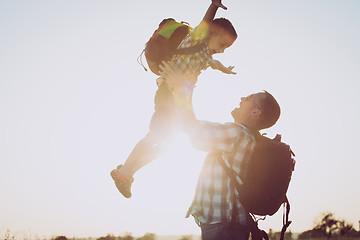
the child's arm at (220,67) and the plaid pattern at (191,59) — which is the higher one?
the child's arm at (220,67)

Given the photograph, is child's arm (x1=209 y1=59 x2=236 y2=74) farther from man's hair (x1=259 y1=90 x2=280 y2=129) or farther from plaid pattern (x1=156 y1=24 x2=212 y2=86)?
man's hair (x1=259 y1=90 x2=280 y2=129)

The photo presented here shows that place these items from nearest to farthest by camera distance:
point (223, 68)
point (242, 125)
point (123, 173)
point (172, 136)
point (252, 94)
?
point (242, 125)
point (252, 94)
point (172, 136)
point (123, 173)
point (223, 68)

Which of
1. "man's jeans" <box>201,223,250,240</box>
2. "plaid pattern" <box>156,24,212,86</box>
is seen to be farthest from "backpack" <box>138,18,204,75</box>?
"man's jeans" <box>201,223,250,240</box>

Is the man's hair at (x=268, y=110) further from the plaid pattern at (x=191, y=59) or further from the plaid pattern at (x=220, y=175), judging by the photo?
the plaid pattern at (x=191, y=59)

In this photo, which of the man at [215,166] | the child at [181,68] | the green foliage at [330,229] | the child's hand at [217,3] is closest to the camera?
the man at [215,166]

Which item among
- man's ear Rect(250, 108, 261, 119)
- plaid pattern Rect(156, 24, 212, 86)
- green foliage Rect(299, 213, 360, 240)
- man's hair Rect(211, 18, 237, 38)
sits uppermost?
man's hair Rect(211, 18, 237, 38)

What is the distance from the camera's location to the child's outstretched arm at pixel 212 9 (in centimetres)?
392

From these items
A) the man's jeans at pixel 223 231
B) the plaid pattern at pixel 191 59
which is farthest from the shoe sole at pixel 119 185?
the man's jeans at pixel 223 231

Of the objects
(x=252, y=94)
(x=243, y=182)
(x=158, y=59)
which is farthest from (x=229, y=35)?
(x=243, y=182)

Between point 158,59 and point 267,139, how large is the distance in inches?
61.7

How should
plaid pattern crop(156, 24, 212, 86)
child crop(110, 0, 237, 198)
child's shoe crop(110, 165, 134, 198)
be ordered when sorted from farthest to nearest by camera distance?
1. child's shoe crop(110, 165, 134, 198)
2. plaid pattern crop(156, 24, 212, 86)
3. child crop(110, 0, 237, 198)

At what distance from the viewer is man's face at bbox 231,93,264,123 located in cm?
327

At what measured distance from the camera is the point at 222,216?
2.92 meters

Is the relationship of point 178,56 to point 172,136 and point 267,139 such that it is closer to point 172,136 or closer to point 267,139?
point 172,136
